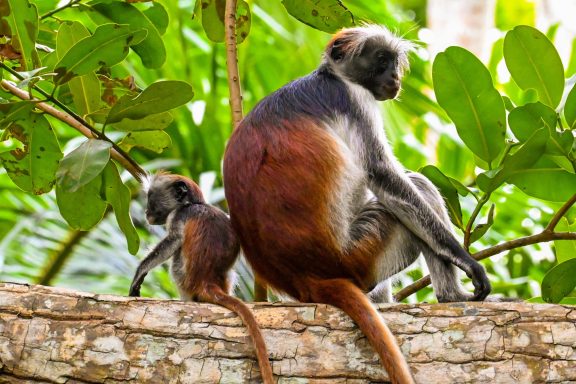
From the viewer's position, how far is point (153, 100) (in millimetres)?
3131

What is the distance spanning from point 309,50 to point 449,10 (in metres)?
3.54

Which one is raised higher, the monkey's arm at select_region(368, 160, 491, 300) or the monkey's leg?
the monkey's arm at select_region(368, 160, 491, 300)

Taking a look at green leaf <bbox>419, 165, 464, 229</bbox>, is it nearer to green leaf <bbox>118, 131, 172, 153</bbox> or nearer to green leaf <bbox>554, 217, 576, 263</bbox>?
green leaf <bbox>554, 217, 576, 263</bbox>

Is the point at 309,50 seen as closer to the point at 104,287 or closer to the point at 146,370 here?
the point at 104,287

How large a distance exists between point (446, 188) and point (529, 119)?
0.52 m

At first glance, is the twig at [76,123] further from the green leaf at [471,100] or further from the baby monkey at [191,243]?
the green leaf at [471,100]

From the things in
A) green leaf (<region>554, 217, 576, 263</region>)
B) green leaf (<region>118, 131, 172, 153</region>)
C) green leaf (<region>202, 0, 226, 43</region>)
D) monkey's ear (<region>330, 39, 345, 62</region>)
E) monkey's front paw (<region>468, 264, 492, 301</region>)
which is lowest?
monkey's front paw (<region>468, 264, 492, 301</region>)

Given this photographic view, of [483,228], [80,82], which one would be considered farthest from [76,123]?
[483,228]

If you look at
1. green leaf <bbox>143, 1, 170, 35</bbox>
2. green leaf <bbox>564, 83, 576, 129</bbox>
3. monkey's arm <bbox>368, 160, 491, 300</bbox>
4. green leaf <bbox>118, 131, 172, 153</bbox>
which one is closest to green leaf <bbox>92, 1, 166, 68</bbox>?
green leaf <bbox>143, 1, 170, 35</bbox>

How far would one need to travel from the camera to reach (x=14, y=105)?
9.84 ft

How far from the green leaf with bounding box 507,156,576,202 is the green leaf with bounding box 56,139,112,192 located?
5.27ft

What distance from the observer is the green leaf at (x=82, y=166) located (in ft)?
9.35

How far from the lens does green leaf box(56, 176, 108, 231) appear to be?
3.43m

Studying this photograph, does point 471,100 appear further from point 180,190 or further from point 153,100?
point 180,190
